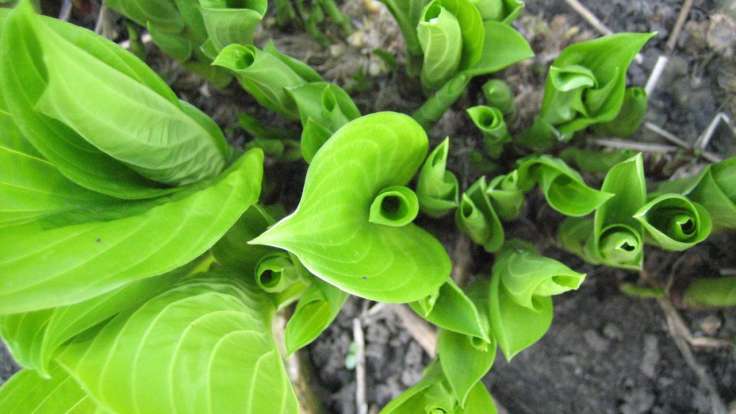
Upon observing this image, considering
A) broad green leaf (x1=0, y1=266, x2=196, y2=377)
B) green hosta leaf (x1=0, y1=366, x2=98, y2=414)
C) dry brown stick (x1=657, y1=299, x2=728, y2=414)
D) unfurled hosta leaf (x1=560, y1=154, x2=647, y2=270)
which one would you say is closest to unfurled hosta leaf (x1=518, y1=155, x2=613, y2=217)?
unfurled hosta leaf (x1=560, y1=154, x2=647, y2=270)

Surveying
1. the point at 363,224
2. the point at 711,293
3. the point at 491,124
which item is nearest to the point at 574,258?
the point at 711,293

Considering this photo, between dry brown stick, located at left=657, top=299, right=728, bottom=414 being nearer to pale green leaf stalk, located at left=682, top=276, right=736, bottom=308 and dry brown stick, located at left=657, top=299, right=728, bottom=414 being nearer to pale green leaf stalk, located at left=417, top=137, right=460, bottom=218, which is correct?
pale green leaf stalk, located at left=682, top=276, right=736, bottom=308

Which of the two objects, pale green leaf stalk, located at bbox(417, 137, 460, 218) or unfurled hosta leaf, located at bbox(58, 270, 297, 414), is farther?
pale green leaf stalk, located at bbox(417, 137, 460, 218)

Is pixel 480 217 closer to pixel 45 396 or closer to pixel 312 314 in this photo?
pixel 312 314

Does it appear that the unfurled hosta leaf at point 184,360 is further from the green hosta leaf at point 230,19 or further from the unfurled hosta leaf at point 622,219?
the unfurled hosta leaf at point 622,219

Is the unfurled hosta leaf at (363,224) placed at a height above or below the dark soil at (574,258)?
above

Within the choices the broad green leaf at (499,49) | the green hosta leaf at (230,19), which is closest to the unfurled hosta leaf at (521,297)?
the broad green leaf at (499,49)
